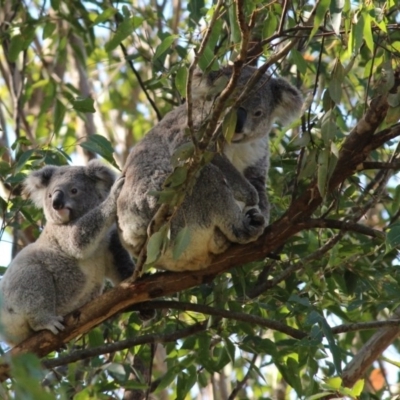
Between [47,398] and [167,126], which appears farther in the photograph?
[167,126]

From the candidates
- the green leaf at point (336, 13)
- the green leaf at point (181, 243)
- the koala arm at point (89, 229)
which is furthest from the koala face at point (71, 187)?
the green leaf at point (336, 13)

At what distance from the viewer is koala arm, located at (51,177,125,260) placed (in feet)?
12.9

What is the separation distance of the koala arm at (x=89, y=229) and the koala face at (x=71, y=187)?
0.42 ft

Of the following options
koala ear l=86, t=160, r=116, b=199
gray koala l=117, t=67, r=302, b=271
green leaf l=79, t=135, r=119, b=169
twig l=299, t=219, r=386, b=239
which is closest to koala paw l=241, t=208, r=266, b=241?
gray koala l=117, t=67, r=302, b=271

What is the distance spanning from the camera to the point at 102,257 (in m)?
4.33

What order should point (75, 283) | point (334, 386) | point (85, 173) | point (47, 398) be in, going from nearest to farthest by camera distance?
point (47, 398) < point (334, 386) < point (75, 283) < point (85, 173)

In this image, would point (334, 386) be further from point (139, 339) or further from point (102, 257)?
point (102, 257)

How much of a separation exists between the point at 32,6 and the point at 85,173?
139 inches

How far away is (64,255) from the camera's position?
425 cm

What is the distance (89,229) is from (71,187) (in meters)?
0.51

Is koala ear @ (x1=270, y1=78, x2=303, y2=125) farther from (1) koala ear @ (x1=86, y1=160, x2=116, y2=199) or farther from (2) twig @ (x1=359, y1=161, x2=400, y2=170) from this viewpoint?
(2) twig @ (x1=359, y1=161, x2=400, y2=170)

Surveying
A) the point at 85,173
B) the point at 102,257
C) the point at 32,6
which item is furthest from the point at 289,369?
the point at 32,6

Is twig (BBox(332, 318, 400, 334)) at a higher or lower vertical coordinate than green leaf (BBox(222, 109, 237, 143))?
lower

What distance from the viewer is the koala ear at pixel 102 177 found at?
460 cm
